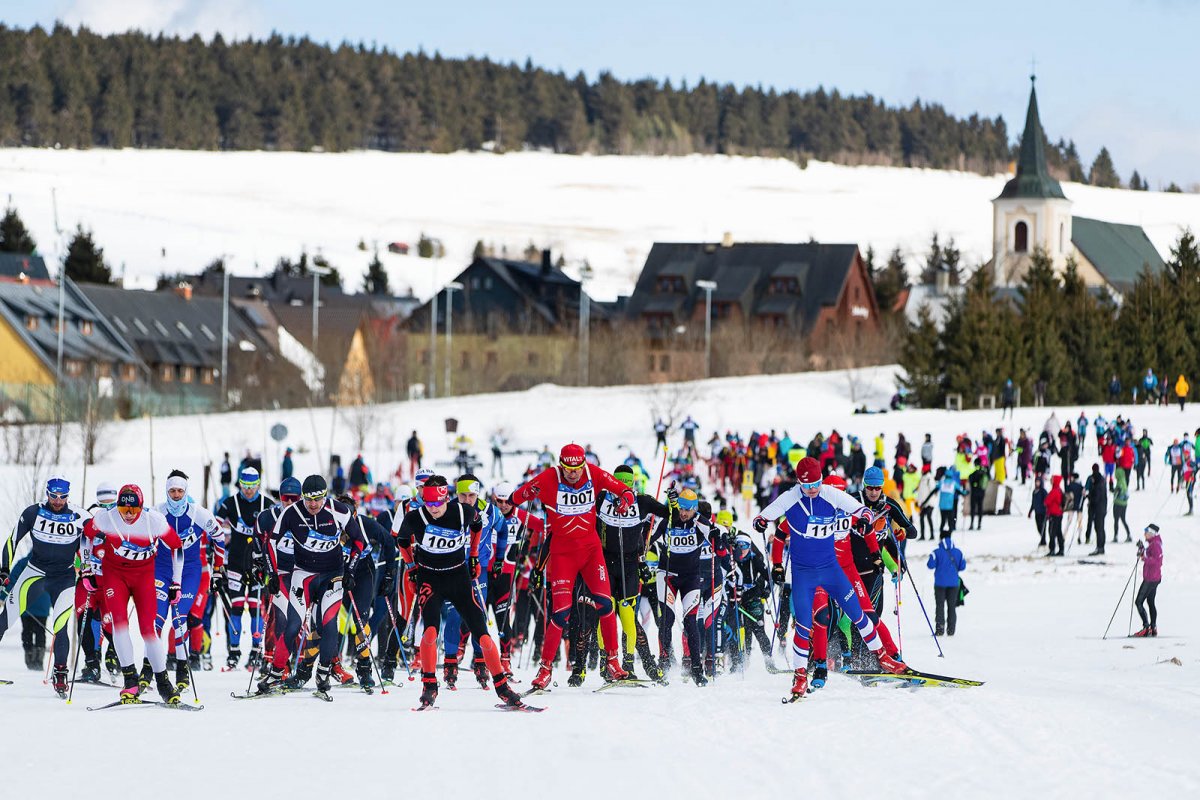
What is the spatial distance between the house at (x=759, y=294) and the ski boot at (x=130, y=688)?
7704 cm

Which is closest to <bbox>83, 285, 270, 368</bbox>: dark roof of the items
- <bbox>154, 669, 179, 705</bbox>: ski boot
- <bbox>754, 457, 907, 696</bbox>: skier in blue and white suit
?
<bbox>154, 669, 179, 705</bbox>: ski boot

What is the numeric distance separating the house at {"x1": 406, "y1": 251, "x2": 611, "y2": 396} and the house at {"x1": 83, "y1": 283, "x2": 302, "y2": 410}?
7389 millimetres

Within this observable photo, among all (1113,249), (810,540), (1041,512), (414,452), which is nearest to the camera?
(810,540)

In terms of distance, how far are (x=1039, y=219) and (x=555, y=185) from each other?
286ft

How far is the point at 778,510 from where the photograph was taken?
1265 cm

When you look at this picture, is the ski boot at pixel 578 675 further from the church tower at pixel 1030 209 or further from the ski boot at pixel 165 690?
the church tower at pixel 1030 209

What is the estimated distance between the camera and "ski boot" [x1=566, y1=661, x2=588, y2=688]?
13586 millimetres

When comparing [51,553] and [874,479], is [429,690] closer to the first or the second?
[51,553]

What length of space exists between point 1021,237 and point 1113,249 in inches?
474

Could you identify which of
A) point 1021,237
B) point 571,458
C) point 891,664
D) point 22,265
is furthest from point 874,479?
point 1021,237

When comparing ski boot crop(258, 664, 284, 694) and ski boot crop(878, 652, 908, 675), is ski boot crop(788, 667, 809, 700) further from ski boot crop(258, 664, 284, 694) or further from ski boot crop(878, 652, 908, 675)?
ski boot crop(258, 664, 284, 694)

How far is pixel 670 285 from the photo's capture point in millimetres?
94188

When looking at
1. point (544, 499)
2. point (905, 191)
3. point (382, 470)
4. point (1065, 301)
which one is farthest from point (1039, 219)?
point (544, 499)

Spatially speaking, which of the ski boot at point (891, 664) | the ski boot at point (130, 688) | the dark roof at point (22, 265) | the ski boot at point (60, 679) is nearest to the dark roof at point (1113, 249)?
the dark roof at point (22, 265)
